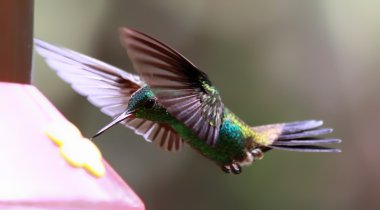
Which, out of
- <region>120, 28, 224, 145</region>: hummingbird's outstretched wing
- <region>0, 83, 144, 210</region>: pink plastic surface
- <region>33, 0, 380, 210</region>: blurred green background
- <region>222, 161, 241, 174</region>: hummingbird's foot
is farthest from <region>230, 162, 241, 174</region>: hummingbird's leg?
<region>33, 0, 380, 210</region>: blurred green background

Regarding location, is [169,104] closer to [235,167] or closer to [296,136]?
[235,167]

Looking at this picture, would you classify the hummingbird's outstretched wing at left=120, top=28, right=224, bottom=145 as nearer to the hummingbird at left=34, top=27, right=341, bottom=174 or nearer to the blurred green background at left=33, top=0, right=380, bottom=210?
the hummingbird at left=34, top=27, right=341, bottom=174

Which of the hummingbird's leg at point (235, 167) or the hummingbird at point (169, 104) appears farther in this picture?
the hummingbird's leg at point (235, 167)

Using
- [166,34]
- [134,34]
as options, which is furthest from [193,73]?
[166,34]

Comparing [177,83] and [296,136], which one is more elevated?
[177,83]

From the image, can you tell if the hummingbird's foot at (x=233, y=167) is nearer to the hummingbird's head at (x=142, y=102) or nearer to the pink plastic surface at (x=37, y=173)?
the hummingbird's head at (x=142, y=102)

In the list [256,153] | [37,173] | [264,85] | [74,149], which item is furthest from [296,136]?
[264,85]

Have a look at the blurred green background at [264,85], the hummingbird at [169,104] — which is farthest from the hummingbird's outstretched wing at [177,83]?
the blurred green background at [264,85]
